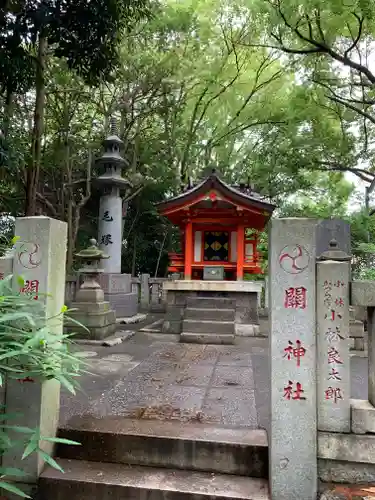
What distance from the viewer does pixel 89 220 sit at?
17.7 m

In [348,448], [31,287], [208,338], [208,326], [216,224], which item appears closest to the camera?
[348,448]

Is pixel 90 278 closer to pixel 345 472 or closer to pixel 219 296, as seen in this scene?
pixel 219 296

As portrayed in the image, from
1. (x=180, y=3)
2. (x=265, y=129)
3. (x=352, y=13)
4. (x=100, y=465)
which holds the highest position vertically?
(x=180, y=3)

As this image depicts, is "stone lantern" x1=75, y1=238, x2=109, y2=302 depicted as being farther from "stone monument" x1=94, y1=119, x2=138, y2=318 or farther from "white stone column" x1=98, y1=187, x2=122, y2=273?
"white stone column" x1=98, y1=187, x2=122, y2=273

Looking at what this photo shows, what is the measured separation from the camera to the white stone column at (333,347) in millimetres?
2529

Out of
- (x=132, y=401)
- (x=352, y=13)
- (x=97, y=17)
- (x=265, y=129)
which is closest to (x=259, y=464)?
(x=132, y=401)

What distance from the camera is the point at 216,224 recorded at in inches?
399

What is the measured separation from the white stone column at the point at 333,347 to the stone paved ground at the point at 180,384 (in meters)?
0.84

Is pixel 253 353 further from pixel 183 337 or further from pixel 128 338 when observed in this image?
pixel 128 338

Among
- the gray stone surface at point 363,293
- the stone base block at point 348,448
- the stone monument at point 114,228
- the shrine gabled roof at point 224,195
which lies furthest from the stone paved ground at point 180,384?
the stone monument at point 114,228

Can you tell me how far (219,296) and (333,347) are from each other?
6.93 m

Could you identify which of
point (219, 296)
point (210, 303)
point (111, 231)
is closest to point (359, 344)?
point (210, 303)

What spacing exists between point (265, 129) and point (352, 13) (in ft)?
33.8

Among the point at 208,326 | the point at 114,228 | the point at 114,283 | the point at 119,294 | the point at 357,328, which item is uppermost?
the point at 114,228
